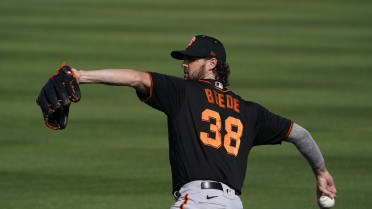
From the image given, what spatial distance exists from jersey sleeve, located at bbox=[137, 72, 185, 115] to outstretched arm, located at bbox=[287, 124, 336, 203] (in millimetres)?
863

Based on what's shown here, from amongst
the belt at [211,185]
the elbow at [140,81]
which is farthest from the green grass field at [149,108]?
the elbow at [140,81]

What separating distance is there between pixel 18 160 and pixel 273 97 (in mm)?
4374

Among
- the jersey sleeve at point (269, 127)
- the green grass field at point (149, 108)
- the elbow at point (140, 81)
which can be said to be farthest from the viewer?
the green grass field at point (149, 108)

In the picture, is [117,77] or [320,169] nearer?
[117,77]

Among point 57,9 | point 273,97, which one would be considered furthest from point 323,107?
point 57,9

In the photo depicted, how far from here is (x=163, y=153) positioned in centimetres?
960

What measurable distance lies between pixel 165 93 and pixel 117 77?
1.27 feet

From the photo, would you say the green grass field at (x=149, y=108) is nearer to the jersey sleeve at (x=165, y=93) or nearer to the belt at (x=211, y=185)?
the belt at (x=211, y=185)

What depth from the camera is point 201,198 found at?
4910mm

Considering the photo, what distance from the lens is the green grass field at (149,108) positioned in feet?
27.6

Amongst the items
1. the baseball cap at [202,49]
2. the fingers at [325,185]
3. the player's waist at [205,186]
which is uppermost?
the baseball cap at [202,49]

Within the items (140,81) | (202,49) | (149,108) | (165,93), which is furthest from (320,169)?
(149,108)

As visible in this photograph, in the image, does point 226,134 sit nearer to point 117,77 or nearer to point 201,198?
point 201,198

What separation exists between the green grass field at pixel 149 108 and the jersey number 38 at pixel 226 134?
A: 2.88m
